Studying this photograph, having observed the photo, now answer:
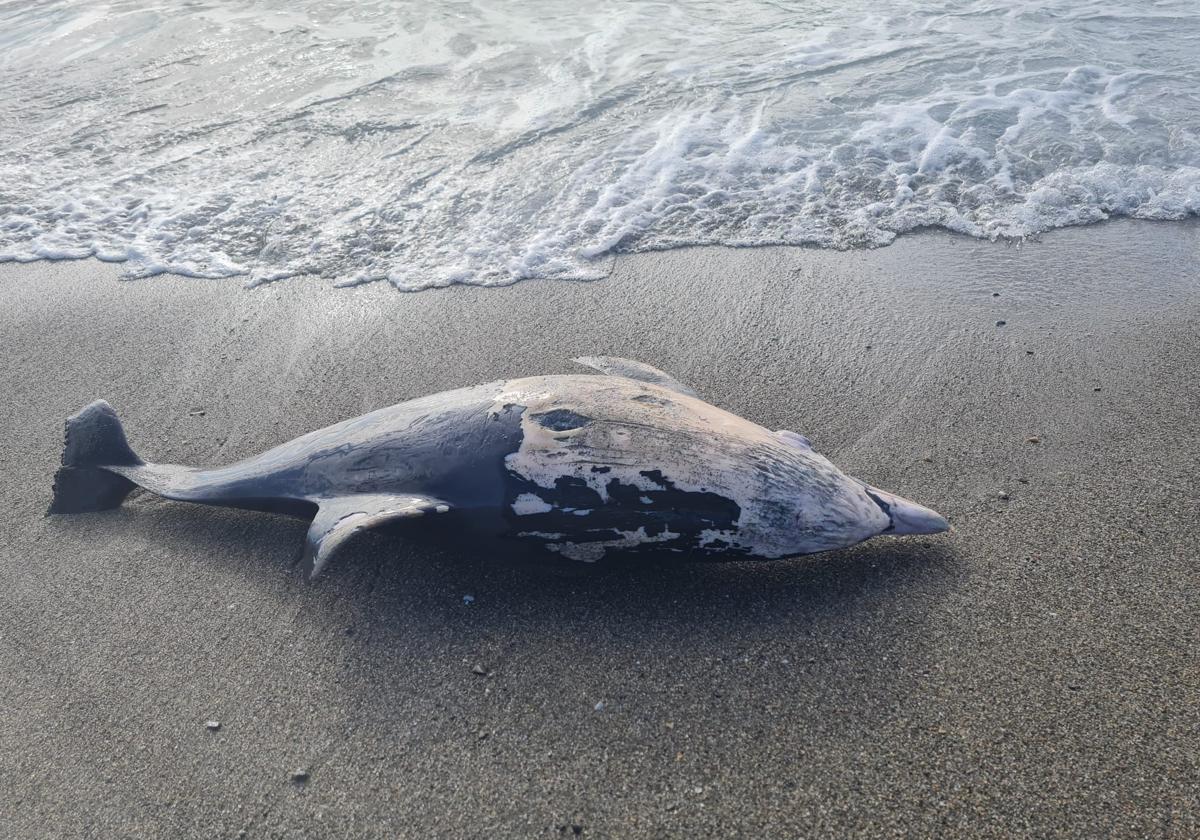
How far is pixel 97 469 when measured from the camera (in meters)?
3.68

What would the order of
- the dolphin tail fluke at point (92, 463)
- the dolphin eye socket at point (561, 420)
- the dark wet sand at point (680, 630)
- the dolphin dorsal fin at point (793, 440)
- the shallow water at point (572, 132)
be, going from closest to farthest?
the dark wet sand at point (680, 630) < the dolphin eye socket at point (561, 420) < the dolphin dorsal fin at point (793, 440) < the dolphin tail fluke at point (92, 463) < the shallow water at point (572, 132)

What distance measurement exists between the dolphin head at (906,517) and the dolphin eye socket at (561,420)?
107 centimetres

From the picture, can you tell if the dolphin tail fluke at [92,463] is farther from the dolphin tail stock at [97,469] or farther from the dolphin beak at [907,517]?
the dolphin beak at [907,517]

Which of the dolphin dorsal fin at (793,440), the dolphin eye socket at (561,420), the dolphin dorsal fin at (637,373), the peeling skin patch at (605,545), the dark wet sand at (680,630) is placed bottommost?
the dark wet sand at (680,630)

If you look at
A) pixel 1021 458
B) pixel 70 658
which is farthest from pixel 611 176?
pixel 70 658

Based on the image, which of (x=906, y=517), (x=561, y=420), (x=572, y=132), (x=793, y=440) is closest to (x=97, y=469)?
(x=561, y=420)

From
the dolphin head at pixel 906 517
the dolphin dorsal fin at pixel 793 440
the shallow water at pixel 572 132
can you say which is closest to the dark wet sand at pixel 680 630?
the dolphin head at pixel 906 517

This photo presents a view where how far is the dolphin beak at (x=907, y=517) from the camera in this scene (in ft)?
10.3

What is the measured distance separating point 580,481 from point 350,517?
31.3 inches

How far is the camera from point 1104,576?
9.94 feet

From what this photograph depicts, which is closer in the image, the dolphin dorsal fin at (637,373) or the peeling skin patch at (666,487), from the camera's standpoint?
the peeling skin patch at (666,487)

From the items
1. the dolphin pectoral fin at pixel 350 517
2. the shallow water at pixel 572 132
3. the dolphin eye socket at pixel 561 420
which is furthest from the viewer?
the shallow water at pixel 572 132

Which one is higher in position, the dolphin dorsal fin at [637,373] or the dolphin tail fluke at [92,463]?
the dolphin dorsal fin at [637,373]

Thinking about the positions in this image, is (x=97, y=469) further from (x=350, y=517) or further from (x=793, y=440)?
(x=793, y=440)
